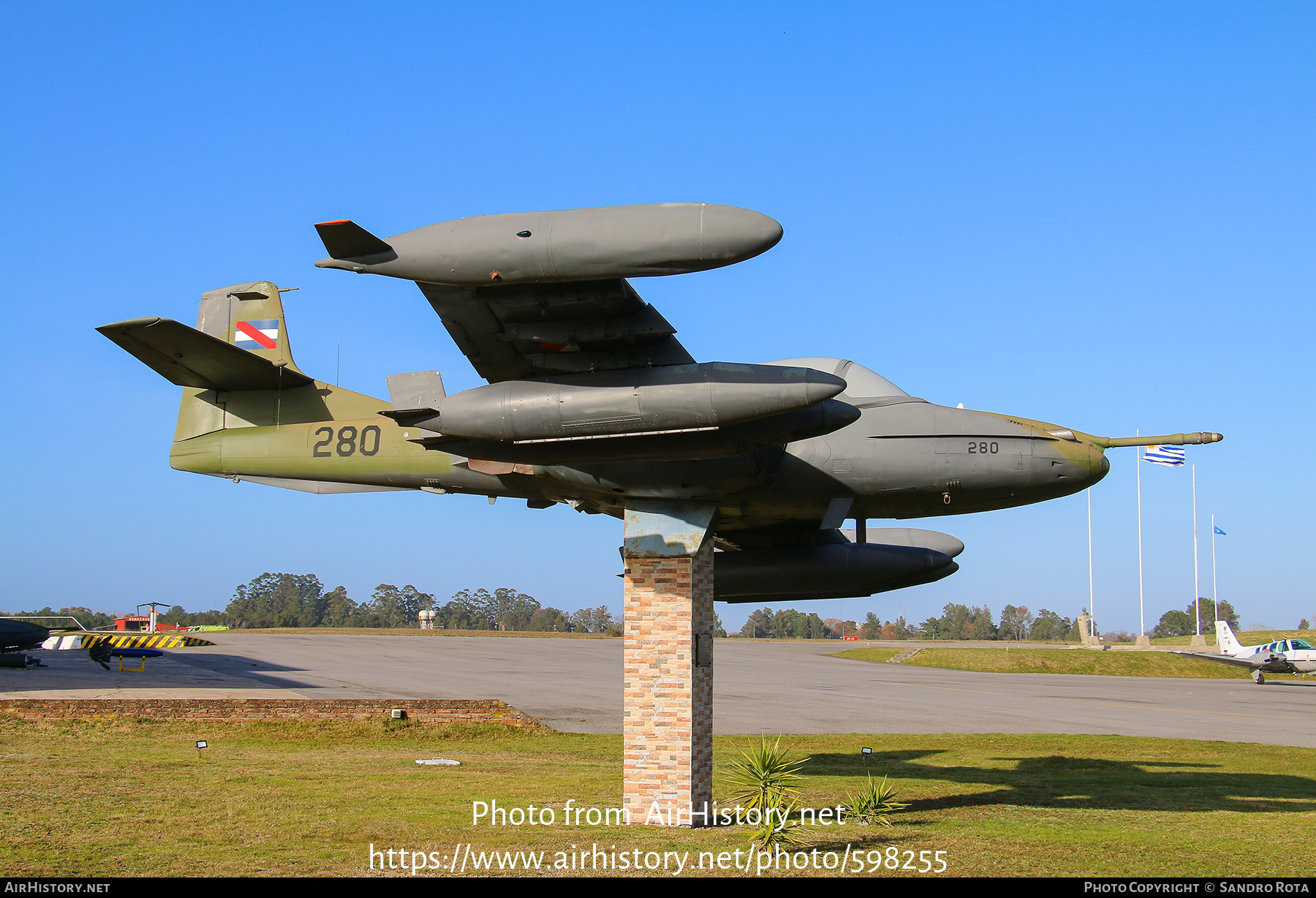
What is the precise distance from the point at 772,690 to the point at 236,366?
75.0 ft

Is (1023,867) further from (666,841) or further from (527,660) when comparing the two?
(527,660)

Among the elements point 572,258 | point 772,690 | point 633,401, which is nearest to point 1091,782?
point 633,401

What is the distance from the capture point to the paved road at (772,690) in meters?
23.2

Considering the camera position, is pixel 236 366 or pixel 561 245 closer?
pixel 561 245

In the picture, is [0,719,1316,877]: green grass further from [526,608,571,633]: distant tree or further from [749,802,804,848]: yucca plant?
[526,608,571,633]: distant tree

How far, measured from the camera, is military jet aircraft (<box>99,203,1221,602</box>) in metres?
8.09

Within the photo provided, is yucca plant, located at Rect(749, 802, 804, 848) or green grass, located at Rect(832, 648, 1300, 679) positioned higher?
yucca plant, located at Rect(749, 802, 804, 848)

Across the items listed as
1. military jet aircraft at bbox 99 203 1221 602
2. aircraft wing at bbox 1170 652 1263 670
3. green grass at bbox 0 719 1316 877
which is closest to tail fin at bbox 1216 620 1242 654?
aircraft wing at bbox 1170 652 1263 670

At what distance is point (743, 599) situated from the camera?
13.7 meters

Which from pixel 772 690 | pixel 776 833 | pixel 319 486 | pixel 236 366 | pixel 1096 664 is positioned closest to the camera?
pixel 776 833

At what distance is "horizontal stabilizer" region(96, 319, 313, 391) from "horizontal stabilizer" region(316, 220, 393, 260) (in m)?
3.94

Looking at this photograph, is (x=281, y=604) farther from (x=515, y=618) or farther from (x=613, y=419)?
(x=613, y=419)

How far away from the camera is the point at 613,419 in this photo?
927 cm

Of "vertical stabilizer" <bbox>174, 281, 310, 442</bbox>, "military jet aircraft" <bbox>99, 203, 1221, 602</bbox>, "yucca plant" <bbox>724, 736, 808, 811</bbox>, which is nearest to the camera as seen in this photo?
"military jet aircraft" <bbox>99, 203, 1221, 602</bbox>
